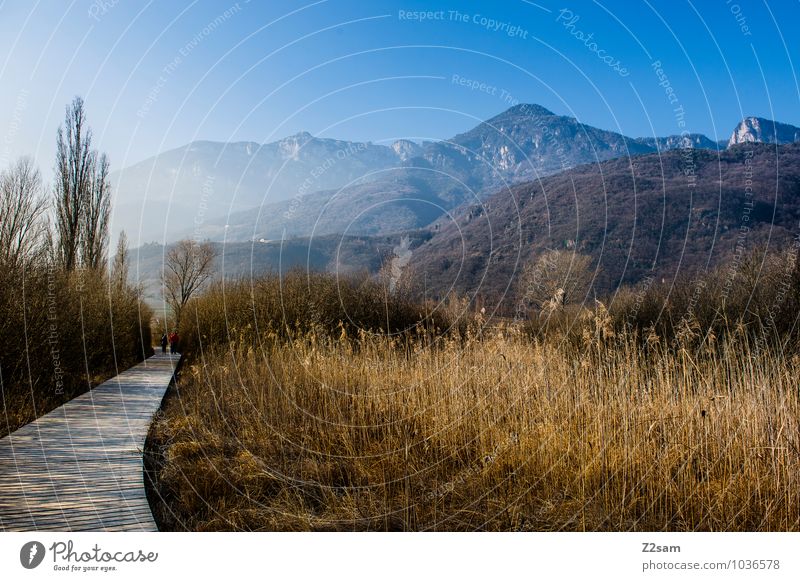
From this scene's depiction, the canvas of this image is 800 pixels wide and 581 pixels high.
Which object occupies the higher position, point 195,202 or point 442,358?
point 195,202

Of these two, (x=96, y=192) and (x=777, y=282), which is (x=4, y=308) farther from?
(x=777, y=282)

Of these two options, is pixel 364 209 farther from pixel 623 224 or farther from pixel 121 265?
pixel 623 224

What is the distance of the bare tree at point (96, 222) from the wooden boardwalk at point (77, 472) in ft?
17.9

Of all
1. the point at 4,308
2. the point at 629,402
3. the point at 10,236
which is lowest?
the point at 629,402

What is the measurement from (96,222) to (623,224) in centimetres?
2864

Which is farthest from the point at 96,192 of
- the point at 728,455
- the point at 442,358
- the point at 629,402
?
the point at 728,455

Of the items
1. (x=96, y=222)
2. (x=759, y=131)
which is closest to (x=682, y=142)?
(x=759, y=131)

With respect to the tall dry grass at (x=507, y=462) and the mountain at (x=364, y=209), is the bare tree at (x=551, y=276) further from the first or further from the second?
the tall dry grass at (x=507, y=462)

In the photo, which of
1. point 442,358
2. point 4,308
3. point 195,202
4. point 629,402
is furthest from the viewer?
point 442,358

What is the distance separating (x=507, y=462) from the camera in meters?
4.09

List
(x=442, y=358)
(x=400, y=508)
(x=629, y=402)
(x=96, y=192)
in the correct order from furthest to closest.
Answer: (x=96, y=192) < (x=442, y=358) < (x=629, y=402) < (x=400, y=508)

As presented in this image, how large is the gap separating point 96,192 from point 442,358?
9.58m

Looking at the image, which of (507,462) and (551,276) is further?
(551,276)
